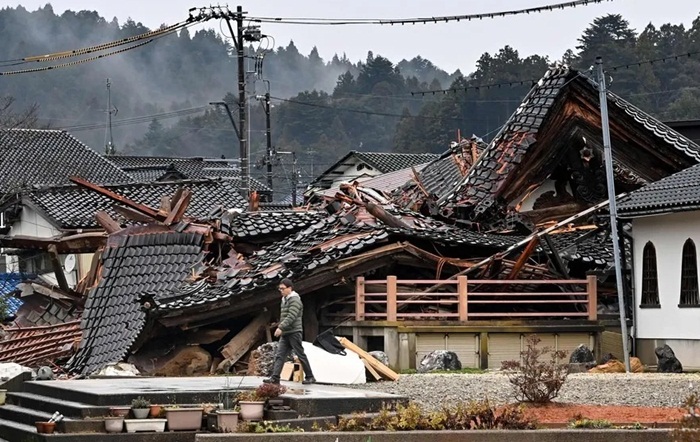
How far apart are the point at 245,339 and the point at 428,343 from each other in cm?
391

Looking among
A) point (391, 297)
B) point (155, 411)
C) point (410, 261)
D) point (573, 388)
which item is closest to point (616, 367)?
point (391, 297)

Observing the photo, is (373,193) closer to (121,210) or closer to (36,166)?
(121,210)

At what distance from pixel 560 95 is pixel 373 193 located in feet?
19.2

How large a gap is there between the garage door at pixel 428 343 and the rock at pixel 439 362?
46.9 inches

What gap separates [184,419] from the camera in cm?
1905

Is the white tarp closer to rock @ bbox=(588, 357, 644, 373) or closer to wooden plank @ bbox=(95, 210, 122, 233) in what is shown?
rock @ bbox=(588, 357, 644, 373)

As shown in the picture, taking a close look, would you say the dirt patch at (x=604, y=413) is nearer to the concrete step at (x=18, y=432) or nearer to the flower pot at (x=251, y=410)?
the flower pot at (x=251, y=410)

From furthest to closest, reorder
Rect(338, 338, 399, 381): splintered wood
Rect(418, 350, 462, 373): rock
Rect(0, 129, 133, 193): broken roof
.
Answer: Rect(0, 129, 133, 193): broken roof
Rect(418, 350, 462, 373): rock
Rect(338, 338, 399, 381): splintered wood

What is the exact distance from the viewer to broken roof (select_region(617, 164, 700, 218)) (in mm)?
31611

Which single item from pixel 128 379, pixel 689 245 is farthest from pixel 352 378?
pixel 689 245

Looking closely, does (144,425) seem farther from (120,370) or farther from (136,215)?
(136,215)

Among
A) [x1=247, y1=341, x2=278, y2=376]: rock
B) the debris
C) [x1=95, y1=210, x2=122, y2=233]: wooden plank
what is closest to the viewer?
[x1=247, y1=341, x2=278, y2=376]: rock

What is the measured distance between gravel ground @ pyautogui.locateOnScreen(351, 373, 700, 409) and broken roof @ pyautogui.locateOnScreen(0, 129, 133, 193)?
4830cm

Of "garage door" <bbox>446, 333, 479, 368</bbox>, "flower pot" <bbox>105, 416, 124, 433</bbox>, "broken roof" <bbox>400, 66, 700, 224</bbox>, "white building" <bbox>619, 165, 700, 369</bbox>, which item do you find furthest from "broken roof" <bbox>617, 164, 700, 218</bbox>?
"flower pot" <bbox>105, 416, 124, 433</bbox>
